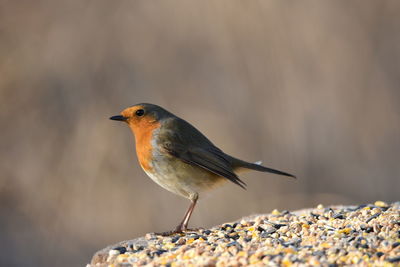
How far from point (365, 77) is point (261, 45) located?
1.30 meters

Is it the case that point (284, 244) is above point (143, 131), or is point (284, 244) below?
below

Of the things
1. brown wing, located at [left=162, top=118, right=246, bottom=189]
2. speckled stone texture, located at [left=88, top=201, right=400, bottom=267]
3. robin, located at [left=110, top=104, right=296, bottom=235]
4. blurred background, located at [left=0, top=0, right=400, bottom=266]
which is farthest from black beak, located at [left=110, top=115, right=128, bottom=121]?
blurred background, located at [left=0, top=0, right=400, bottom=266]

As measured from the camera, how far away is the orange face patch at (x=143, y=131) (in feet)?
15.7

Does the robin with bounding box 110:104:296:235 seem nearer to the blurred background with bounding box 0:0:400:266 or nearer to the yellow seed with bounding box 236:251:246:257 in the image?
the yellow seed with bounding box 236:251:246:257

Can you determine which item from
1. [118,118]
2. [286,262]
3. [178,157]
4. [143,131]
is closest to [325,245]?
[286,262]

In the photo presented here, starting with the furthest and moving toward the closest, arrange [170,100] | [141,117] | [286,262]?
[170,100]
[141,117]
[286,262]

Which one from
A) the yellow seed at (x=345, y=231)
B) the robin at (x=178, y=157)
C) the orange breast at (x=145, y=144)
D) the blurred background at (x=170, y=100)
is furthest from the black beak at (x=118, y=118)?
the blurred background at (x=170, y=100)

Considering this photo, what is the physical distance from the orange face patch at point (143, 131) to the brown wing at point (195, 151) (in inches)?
4.8

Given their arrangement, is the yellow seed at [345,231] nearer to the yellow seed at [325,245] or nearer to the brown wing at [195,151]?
the yellow seed at [325,245]

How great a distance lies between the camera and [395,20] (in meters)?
7.97

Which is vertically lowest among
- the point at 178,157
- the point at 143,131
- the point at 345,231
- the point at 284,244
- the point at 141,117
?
the point at 284,244

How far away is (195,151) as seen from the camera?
4.91 m

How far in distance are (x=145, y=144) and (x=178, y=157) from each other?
27 cm

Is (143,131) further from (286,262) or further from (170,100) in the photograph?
(170,100)
